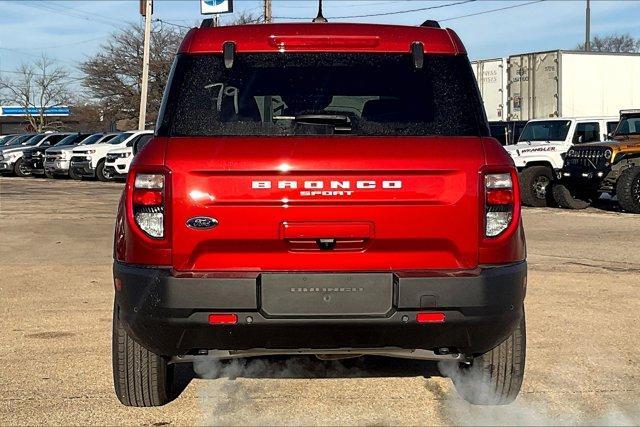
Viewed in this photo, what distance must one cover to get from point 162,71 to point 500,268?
47.4 m

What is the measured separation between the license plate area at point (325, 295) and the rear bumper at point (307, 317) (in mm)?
15

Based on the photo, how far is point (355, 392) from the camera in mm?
4969

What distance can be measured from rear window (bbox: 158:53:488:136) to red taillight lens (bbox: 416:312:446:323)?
0.82m

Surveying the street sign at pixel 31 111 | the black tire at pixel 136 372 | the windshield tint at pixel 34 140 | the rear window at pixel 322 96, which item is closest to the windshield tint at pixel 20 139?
the windshield tint at pixel 34 140

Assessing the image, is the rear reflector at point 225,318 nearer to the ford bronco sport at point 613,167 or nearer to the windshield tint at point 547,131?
the ford bronco sport at point 613,167

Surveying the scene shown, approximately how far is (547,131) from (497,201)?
15491mm

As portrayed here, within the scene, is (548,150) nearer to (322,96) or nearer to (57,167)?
(322,96)

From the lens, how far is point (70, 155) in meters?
30.4

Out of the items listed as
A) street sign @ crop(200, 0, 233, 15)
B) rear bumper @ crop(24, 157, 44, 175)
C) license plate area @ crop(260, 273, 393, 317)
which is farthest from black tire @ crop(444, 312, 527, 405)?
street sign @ crop(200, 0, 233, 15)

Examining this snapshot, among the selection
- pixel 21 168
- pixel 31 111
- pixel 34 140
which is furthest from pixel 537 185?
pixel 31 111

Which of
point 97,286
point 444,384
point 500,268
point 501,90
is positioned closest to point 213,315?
point 500,268

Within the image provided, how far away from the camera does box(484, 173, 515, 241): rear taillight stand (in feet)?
12.6

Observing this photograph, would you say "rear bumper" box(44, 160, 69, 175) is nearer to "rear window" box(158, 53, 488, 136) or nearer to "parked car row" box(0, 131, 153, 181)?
"parked car row" box(0, 131, 153, 181)

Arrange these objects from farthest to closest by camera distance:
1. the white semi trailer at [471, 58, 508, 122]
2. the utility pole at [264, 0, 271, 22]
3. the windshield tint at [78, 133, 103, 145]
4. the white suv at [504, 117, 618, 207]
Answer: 1. the utility pole at [264, 0, 271, 22]
2. the windshield tint at [78, 133, 103, 145]
3. the white semi trailer at [471, 58, 508, 122]
4. the white suv at [504, 117, 618, 207]
